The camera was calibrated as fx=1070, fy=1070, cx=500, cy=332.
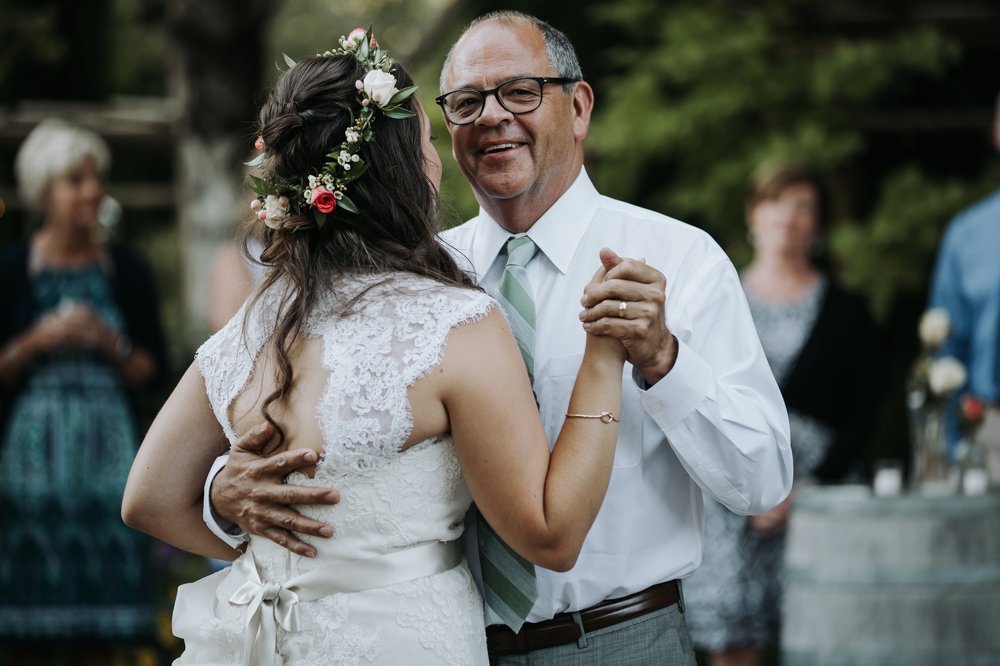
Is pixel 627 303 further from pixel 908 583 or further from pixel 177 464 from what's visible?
pixel 908 583

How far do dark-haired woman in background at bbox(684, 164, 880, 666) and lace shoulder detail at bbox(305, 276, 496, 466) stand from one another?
288 centimetres

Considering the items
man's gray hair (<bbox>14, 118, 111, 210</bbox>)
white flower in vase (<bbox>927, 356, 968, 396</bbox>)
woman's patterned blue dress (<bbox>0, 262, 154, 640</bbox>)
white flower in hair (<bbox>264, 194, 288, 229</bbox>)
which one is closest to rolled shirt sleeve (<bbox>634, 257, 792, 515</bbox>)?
white flower in hair (<bbox>264, 194, 288, 229</bbox>)

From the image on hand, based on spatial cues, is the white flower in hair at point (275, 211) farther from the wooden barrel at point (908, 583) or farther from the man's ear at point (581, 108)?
the wooden barrel at point (908, 583)

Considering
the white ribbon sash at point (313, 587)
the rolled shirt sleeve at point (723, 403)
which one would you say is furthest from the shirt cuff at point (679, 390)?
the white ribbon sash at point (313, 587)

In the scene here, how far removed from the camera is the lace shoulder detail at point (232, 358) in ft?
6.49

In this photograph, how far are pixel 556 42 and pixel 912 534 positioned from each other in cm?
219

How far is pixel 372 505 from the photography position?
1.89 m

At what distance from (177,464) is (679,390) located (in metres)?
1.00

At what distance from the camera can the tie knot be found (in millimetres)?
2320

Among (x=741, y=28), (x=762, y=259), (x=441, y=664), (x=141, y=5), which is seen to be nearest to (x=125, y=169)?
(x=141, y=5)

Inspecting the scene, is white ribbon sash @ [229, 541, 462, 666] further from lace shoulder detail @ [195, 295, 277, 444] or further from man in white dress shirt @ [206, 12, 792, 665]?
lace shoulder detail @ [195, 295, 277, 444]

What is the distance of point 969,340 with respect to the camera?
4582mm

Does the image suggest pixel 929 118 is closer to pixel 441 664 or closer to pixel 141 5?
pixel 141 5

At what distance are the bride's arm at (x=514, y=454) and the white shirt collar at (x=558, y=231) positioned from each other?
460mm
